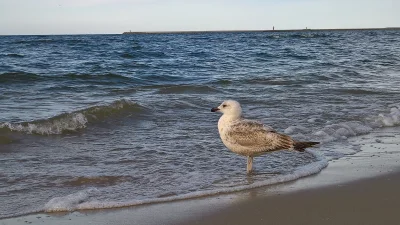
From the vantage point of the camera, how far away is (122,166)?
625cm

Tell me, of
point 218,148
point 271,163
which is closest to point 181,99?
point 218,148

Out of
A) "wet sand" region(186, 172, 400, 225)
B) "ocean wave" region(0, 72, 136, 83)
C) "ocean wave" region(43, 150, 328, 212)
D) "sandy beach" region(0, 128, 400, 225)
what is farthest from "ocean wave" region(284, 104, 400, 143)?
"ocean wave" region(0, 72, 136, 83)

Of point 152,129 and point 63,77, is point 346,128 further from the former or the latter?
point 63,77

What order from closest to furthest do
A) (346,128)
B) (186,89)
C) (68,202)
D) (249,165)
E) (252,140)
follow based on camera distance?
(68,202), (252,140), (249,165), (346,128), (186,89)

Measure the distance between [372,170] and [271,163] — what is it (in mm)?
1151

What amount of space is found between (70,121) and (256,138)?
12.6 ft

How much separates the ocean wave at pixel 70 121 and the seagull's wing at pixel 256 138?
337cm

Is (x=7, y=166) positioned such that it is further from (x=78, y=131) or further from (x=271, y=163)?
(x=271, y=163)

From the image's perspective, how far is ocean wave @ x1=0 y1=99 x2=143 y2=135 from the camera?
26.9 feet

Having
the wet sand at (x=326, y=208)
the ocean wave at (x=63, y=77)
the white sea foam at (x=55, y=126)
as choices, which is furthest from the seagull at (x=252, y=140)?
the ocean wave at (x=63, y=77)

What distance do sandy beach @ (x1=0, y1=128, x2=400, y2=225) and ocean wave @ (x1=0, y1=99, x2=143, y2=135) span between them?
12.9 feet

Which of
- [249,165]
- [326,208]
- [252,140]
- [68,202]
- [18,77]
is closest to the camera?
[326,208]

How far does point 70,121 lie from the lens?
345 inches

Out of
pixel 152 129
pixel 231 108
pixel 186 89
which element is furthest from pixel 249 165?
pixel 186 89
